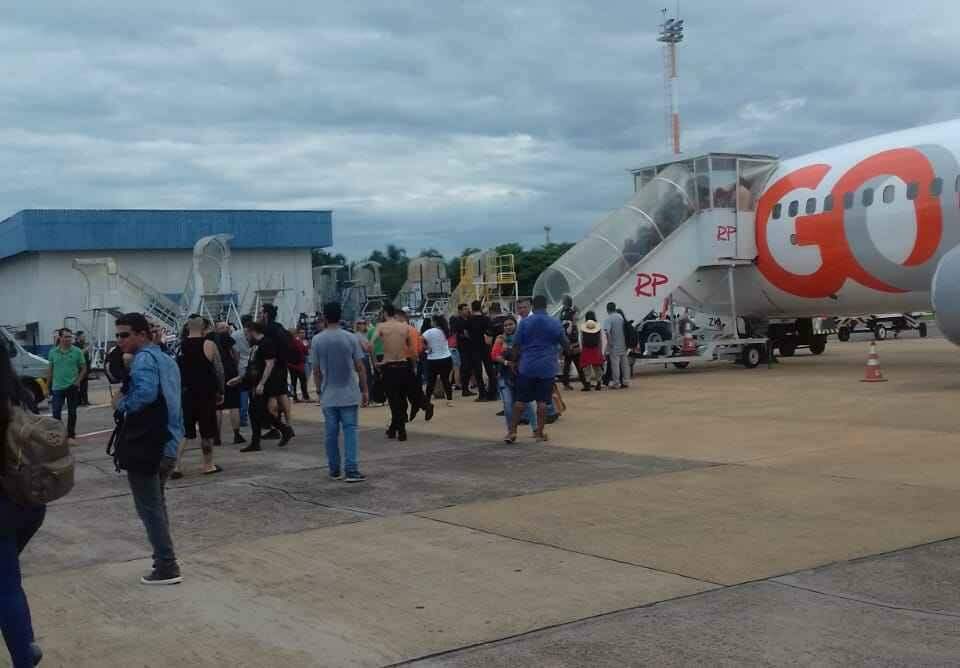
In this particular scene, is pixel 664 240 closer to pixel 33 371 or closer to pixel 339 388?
pixel 33 371

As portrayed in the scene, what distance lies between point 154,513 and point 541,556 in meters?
2.49

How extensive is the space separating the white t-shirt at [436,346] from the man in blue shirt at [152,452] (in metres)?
11.5

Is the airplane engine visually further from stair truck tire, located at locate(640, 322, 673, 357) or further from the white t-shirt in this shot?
Answer: stair truck tire, located at locate(640, 322, 673, 357)

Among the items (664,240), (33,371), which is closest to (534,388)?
(664,240)

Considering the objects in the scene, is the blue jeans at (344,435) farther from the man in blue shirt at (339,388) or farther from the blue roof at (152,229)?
the blue roof at (152,229)

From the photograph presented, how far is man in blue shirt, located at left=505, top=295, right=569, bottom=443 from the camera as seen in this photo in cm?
1261

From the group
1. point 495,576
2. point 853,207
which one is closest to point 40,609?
point 495,576

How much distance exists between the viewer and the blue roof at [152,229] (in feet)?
179

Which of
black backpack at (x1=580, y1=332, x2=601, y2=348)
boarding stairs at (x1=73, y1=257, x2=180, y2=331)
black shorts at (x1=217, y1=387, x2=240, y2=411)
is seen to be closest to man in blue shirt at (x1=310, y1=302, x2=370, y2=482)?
black shorts at (x1=217, y1=387, x2=240, y2=411)

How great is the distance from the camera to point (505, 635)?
216 inches

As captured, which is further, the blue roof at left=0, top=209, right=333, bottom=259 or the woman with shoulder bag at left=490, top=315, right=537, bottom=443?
the blue roof at left=0, top=209, right=333, bottom=259

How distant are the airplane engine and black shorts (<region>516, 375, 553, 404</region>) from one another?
283 inches

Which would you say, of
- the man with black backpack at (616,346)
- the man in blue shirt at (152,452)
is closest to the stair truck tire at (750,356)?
the man with black backpack at (616,346)

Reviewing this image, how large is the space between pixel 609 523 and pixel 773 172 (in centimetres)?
1784
